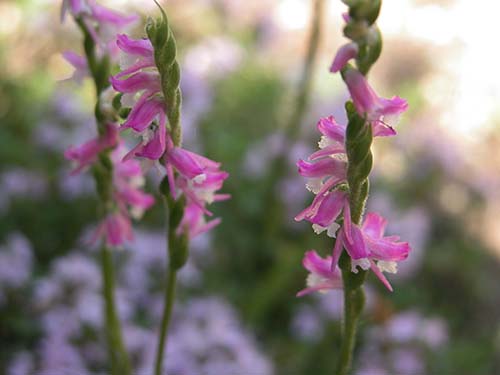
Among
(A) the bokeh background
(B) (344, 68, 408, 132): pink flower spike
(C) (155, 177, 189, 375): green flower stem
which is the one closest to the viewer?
(B) (344, 68, 408, 132): pink flower spike

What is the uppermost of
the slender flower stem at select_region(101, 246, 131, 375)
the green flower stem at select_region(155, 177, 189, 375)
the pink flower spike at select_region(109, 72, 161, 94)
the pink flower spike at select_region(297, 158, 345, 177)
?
the pink flower spike at select_region(109, 72, 161, 94)

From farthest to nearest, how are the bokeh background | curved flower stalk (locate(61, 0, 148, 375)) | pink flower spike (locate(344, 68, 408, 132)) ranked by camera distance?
the bokeh background → curved flower stalk (locate(61, 0, 148, 375)) → pink flower spike (locate(344, 68, 408, 132))

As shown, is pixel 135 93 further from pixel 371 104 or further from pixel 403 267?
pixel 403 267

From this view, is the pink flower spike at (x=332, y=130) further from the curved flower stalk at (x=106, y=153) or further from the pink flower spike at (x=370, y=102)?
the curved flower stalk at (x=106, y=153)

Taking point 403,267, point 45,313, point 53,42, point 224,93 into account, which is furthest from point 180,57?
point 45,313

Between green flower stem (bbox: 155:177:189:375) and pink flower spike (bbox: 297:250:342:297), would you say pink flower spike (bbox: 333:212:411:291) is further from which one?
green flower stem (bbox: 155:177:189:375)

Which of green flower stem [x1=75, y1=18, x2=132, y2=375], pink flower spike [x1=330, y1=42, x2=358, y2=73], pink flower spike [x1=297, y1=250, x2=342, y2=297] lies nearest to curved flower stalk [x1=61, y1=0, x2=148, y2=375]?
green flower stem [x1=75, y1=18, x2=132, y2=375]

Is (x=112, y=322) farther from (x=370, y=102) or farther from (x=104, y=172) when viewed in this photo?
(x=370, y=102)
